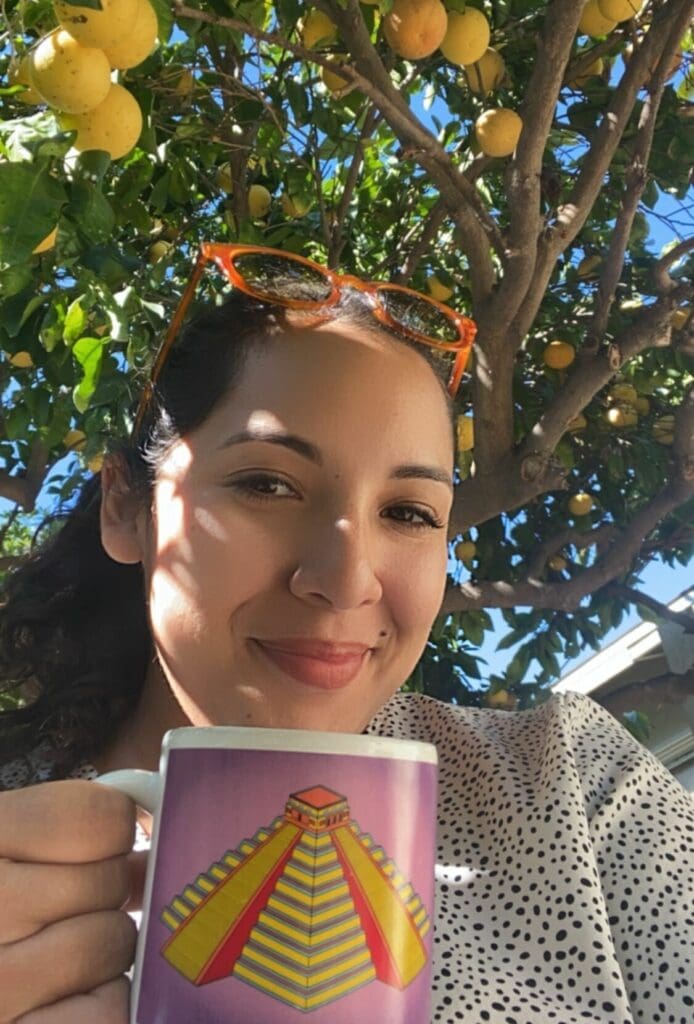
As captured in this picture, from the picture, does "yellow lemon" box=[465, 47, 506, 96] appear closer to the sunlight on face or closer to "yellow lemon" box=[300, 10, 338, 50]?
"yellow lemon" box=[300, 10, 338, 50]

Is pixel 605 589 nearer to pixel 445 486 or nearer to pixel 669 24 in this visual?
pixel 669 24

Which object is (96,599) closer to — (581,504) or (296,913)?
(296,913)

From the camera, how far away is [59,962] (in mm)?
566

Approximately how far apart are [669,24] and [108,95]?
1406 mm

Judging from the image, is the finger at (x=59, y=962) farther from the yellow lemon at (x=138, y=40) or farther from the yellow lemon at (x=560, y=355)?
the yellow lemon at (x=560, y=355)

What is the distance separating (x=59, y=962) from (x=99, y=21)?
3.84 ft

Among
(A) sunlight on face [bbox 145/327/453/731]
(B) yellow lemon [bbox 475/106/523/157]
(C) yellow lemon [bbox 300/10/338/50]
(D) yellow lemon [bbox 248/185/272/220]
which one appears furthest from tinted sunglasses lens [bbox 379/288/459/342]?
(D) yellow lemon [bbox 248/185/272/220]

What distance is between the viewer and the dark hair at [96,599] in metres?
1.08

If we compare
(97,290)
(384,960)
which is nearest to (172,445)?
(97,290)

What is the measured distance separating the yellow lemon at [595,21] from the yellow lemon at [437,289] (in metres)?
0.87

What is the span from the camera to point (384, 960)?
556 millimetres

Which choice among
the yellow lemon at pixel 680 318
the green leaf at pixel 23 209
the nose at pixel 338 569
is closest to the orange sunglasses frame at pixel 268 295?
the green leaf at pixel 23 209

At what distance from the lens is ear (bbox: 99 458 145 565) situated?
113 centimetres

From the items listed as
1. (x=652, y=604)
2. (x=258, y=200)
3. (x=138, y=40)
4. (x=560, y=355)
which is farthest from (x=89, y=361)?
(x=652, y=604)
